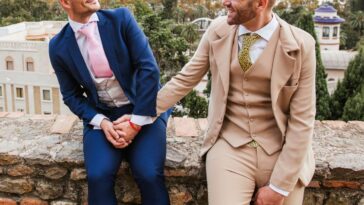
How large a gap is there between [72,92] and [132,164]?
1.42ft

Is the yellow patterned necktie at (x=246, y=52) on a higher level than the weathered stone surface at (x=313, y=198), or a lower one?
higher

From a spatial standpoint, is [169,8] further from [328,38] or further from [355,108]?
[355,108]

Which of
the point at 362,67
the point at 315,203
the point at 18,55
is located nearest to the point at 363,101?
the point at 362,67

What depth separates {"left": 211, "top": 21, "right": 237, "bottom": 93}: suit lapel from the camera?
2033 mm

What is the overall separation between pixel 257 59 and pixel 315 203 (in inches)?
29.9

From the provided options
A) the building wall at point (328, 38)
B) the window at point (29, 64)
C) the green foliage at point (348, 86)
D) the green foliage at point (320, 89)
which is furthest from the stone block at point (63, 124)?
the building wall at point (328, 38)

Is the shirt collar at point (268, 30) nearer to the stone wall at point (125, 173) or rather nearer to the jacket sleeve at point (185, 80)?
the jacket sleeve at point (185, 80)

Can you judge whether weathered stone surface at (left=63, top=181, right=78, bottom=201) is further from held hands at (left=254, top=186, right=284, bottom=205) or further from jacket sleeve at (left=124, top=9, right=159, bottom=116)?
held hands at (left=254, top=186, right=284, bottom=205)

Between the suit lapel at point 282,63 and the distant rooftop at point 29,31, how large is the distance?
26552mm

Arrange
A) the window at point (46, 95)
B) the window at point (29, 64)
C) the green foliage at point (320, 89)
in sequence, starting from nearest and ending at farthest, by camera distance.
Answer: the green foliage at point (320, 89), the window at point (29, 64), the window at point (46, 95)

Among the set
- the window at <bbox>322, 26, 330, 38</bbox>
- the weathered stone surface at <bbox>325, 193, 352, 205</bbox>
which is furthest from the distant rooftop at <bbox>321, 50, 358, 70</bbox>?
the weathered stone surface at <bbox>325, 193, 352, 205</bbox>

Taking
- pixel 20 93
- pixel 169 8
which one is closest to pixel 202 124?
pixel 20 93

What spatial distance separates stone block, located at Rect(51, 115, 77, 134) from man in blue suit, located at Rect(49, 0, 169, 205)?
0.33 metres

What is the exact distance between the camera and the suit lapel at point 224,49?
80.0 inches
